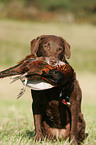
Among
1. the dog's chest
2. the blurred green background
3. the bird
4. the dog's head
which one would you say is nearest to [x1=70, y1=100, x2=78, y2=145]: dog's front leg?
the dog's chest

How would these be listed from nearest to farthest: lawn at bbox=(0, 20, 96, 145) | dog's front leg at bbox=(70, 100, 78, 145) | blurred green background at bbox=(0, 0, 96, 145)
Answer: dog's front leg at bbox=(70, 100, 78, 145) → lawn at bbox=(0, 20, 96, 145) → blurred green background at bbox=(0, 0, 96, 145)

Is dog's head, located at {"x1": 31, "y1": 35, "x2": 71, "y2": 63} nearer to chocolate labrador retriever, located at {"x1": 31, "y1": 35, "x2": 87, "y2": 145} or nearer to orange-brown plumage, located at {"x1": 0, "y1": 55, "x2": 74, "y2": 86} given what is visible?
chocolate labrador retriever, located at {"x1": 31, "y1": 35, "x2": 87, "y2": 145}

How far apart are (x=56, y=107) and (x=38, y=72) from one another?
2.56 ft

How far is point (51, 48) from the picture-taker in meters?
3.96

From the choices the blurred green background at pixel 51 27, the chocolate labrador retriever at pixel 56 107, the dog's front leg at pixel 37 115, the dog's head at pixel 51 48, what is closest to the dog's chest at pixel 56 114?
the chocolate labrador retriever at pixel 56 107

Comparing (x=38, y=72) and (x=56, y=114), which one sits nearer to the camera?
(x=38, y=72)

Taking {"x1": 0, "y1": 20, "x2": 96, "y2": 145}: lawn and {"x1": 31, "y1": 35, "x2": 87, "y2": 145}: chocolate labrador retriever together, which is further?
{"x1": 0, "y1": 20, "x2": 96, "y2": 145}: lawn

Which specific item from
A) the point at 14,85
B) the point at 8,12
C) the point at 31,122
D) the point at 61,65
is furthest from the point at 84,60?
the point at 61,65

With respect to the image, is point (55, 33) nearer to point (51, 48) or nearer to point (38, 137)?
point (51, 48)

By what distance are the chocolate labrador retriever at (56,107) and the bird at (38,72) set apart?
0.95 ft

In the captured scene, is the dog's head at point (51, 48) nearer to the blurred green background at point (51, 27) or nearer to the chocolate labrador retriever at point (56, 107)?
the chocolate labrador retriever at point (56, 107)

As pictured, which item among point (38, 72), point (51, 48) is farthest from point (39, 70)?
point (51, 48)

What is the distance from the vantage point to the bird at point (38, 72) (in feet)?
10.8

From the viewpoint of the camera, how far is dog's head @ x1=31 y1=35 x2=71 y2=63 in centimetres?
390
